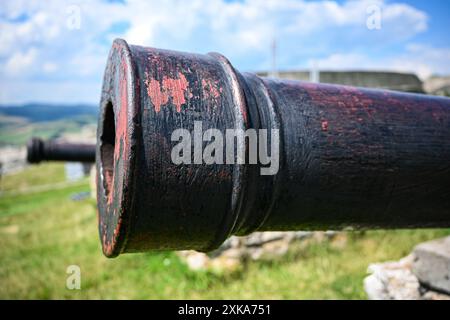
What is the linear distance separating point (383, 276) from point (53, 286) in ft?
11.0

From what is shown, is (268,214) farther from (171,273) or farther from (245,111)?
(171,273)

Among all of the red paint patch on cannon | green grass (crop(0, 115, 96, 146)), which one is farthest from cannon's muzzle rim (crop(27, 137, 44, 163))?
green grass (crop(0, 115, 96, 146))

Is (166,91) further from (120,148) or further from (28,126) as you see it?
(28,126)

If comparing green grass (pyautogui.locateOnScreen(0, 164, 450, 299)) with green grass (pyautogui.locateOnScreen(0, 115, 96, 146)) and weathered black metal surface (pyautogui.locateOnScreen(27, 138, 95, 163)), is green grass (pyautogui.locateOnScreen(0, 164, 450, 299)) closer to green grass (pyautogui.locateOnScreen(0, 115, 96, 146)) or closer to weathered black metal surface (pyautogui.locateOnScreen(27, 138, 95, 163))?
weathered black metal surface (pyautogui.locateOnScreen(27, 138, 95, 163))

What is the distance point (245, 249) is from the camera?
4336mm

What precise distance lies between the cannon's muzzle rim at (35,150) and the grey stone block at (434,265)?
4350 millimetres

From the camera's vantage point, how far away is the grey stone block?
111 inches

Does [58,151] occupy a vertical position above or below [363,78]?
below

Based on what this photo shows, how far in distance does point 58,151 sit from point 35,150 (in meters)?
0.28

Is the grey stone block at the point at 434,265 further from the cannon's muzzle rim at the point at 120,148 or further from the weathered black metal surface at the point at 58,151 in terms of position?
the weathered black metal surface at the point at 58,151

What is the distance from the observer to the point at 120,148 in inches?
41.6

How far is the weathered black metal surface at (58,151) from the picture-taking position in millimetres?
4891

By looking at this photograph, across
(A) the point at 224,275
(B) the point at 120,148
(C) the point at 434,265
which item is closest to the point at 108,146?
(B) the point at 120,148

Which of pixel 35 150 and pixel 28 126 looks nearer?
pixel 35 150
